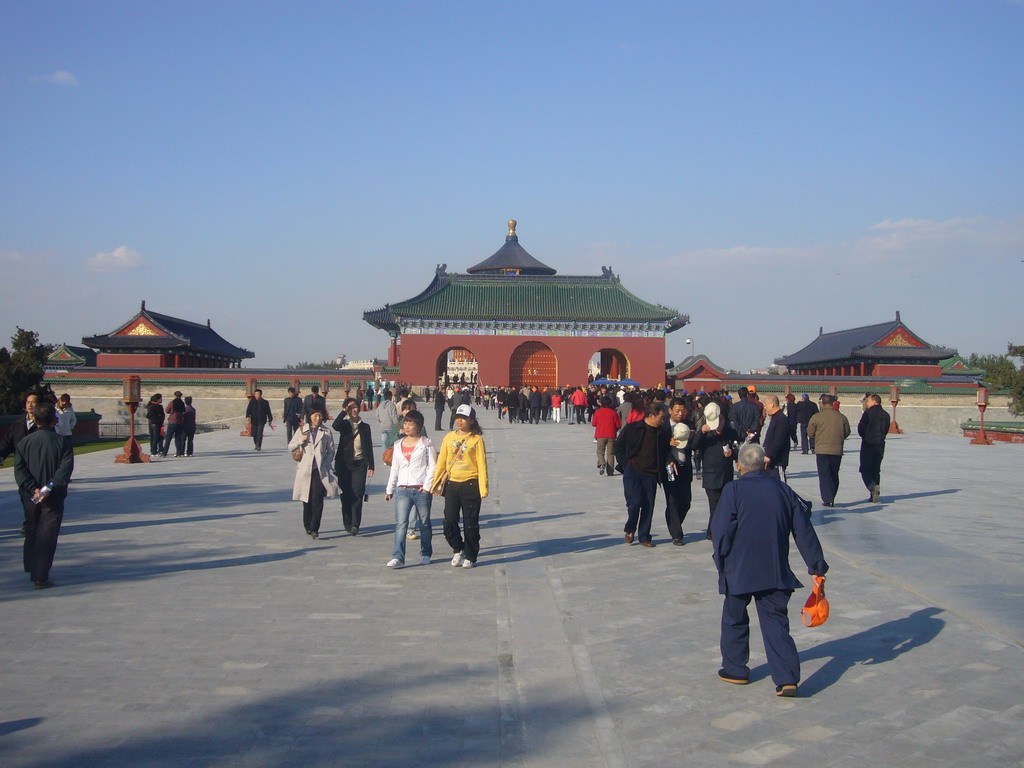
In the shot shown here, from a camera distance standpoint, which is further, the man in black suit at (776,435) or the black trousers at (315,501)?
the man in black suit at (776,435)

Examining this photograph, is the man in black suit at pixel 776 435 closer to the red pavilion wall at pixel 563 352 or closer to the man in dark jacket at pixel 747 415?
the man in dark jacket at pixel 747 415

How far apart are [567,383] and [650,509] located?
130ft

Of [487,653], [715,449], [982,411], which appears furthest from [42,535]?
[982,411]

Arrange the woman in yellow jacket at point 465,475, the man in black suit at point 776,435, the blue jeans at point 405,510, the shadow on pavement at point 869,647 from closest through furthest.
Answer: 1. the shadow on pavement at point 869,647
2. the woman in yellow jacket at point 465,475
3. the blue jeans at point 405,510
4. the man in black suit at point 776,435

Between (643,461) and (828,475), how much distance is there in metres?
3.79

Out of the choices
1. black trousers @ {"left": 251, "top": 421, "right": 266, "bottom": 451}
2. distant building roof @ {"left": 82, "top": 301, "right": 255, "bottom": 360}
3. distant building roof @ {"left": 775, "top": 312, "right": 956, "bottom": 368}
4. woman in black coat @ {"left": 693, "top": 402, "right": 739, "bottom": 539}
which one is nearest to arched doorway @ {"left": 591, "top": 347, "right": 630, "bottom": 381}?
distant building roof @ {"left": 775, "top": 312, "right": 956, "bottom": 368}

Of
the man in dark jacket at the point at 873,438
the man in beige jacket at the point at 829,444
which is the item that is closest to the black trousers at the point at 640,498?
Answer: the man in beige jacket at the point at 829,444

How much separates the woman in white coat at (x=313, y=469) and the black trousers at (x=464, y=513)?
66.0 inches

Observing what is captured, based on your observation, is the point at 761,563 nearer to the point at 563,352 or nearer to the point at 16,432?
the point at 16,432

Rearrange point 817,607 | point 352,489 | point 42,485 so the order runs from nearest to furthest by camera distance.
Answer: point 817,607 < point 42,485 < point 352,489

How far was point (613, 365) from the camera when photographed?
5125cm

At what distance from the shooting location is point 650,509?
336 inches

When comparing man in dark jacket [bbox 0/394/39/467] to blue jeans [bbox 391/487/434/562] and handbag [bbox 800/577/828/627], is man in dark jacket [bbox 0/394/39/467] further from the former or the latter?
handbag [bbox 800/577/828/627]

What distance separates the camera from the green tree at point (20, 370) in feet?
75.0
